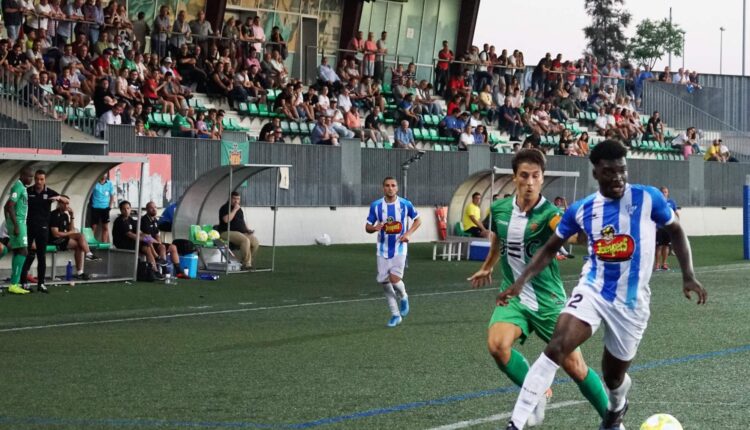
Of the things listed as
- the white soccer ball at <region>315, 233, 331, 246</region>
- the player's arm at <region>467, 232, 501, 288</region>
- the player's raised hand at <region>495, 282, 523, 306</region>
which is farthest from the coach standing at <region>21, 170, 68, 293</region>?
the player's raised hand at <region>495, 282, 523, 306</region>

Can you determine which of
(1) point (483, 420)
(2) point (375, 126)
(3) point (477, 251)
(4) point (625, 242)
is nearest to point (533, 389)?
(4) point (625, 242)

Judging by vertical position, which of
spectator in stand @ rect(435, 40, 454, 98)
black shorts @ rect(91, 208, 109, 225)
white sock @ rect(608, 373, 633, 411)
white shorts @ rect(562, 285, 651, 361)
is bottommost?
white sock @ rect(608, 373, 633, 411)

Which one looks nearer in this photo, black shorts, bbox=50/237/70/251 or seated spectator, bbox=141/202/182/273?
black shorts, bbox=50/237/70/251

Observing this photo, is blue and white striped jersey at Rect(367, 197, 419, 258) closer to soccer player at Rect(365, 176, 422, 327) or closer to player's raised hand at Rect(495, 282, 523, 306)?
soccer player at Rect(365, 176, 422, 327)

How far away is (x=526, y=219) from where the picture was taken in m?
8.89

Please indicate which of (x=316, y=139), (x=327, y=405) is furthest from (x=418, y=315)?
(x=316, y=139)

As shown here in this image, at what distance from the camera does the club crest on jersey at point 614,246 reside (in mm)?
7484

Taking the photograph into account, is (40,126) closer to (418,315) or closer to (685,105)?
(418,315)

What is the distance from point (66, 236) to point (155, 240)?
173 cm

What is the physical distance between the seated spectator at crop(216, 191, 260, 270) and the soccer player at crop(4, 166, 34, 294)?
5533mm

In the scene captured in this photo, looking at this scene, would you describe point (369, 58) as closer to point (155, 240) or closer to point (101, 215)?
point (101, 215)

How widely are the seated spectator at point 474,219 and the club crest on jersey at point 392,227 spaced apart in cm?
1301

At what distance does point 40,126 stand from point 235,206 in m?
4.13

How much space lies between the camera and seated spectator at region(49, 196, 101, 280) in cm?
2147
